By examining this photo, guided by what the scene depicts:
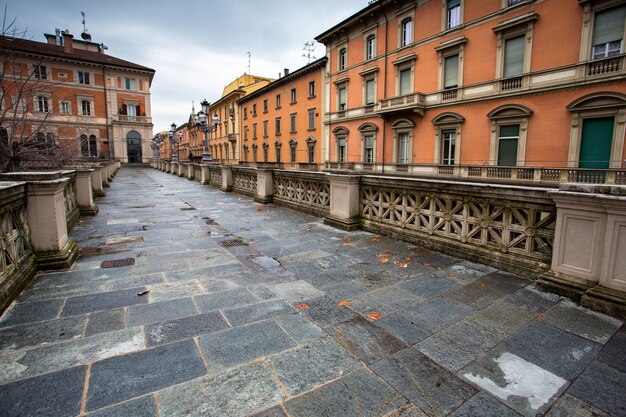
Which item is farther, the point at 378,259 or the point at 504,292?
the point at 378,259

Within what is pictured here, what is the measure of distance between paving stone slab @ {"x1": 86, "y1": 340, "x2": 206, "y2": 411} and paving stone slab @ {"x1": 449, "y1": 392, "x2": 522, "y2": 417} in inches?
72.0

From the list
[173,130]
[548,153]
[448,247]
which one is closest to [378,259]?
[448,247]

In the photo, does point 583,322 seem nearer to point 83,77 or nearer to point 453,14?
point 453,14

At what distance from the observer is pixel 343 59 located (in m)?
29.2

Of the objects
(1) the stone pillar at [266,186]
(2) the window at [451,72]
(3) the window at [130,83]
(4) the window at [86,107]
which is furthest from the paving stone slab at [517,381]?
(3) the window at [130,83]

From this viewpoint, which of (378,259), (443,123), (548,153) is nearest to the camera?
(378,259)

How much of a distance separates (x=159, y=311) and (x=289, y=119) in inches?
1432

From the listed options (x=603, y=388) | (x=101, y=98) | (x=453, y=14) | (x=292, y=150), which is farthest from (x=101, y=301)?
(x=101, y=98)

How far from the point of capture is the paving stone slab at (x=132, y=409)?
1988mm

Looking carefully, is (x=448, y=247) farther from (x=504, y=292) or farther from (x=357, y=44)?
(x=357, y=44)

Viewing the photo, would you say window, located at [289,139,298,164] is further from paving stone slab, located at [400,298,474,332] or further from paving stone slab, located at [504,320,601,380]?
paving stone slab, located at [504,320,601,380]

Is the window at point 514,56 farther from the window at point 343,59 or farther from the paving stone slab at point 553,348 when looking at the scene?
the paving stone slab at point 553,348

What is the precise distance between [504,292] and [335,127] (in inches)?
1088

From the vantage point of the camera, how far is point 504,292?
378 cm
